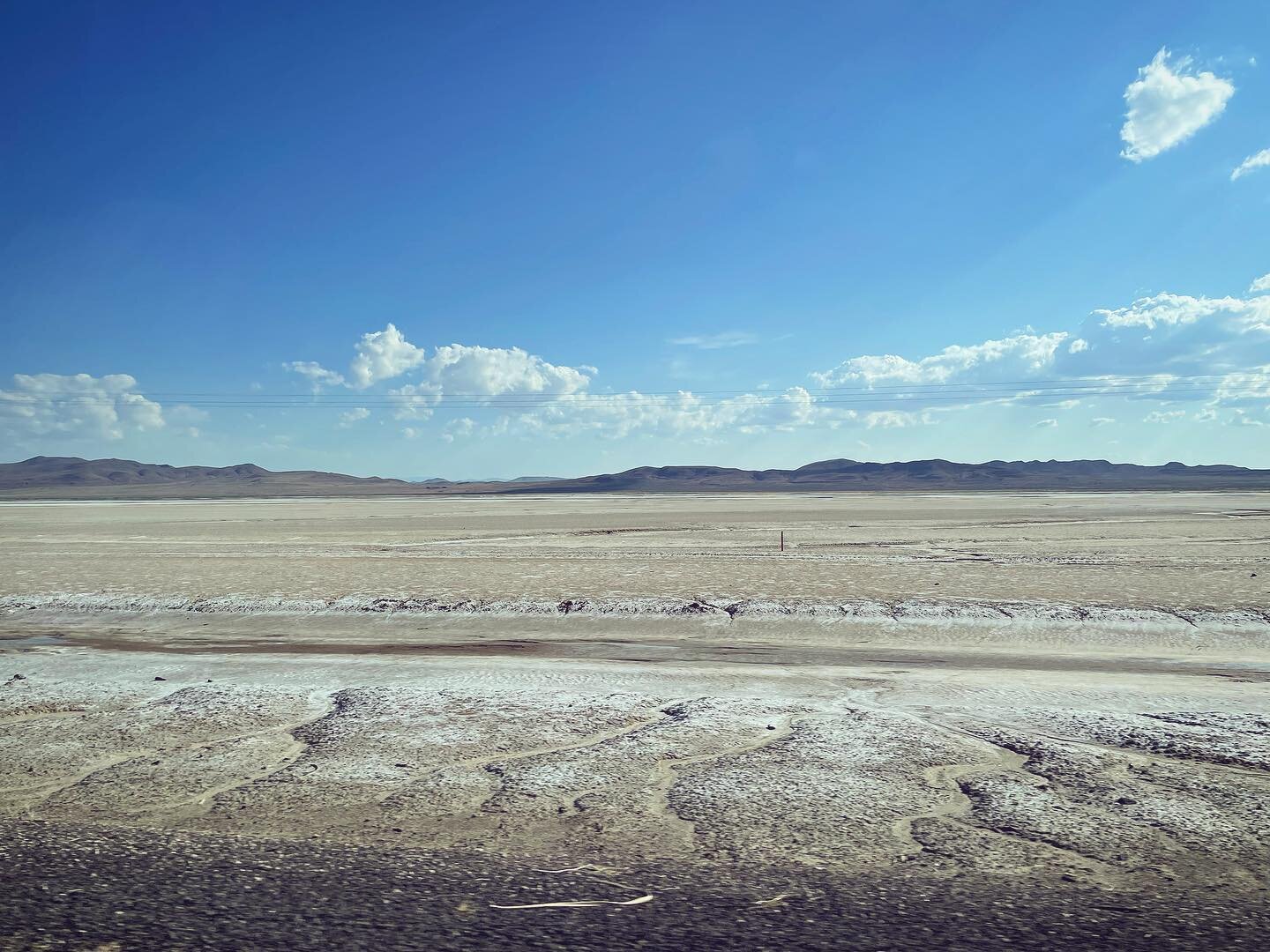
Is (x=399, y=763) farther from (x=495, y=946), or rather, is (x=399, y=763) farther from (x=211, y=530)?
(x=211, y=530)

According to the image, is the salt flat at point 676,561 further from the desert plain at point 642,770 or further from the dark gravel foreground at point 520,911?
the dark gravel foreground at point 520,911

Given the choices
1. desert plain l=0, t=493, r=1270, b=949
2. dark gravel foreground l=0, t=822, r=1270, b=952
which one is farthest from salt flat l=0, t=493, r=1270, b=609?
dark gravel foreground l=0, t=822, r=1270, b=952

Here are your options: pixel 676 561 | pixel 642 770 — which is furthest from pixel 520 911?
pixel 676 561

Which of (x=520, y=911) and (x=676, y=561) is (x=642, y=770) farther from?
(x=676, y=561)

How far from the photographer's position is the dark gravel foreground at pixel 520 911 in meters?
3.63

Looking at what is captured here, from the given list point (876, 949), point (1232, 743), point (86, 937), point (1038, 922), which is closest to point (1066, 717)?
point (1232, 743)

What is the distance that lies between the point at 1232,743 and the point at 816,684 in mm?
3749

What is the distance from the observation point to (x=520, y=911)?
3.91 m

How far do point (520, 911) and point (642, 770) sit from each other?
2.28 metres

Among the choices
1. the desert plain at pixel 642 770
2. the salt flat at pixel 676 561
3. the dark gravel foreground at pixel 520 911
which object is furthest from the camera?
the salt flat at pixel 676 561

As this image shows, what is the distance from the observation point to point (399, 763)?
6.28 m

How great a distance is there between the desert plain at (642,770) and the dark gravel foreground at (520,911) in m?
0.02

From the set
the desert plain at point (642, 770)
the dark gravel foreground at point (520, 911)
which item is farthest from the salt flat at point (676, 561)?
the dark gravel foreground at point (520, 911)

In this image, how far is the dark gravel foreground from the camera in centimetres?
363
